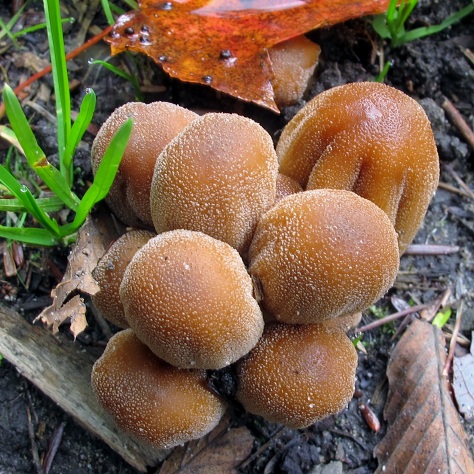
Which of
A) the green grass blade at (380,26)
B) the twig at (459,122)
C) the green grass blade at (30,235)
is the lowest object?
the twig at (459,122)

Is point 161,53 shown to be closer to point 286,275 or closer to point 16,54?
point 16,54

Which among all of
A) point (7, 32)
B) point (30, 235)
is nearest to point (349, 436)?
point (30, 235)

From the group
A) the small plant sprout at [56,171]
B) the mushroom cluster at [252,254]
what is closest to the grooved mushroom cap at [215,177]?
the mushroom cluster at [252,254]

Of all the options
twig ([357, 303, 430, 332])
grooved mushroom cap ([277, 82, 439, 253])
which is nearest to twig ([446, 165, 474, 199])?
twig ([357, 303, 430, 332])

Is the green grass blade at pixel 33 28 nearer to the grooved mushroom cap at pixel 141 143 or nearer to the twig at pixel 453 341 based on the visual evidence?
the grooved mushroom cap at pixel 141 143

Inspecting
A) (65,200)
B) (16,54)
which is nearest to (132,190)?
(65,200)

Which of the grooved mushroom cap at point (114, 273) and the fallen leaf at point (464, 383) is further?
the fallen leaf at point (464, 383)

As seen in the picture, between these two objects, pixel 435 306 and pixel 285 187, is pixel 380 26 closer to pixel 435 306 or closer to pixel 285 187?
pixel 285 187
